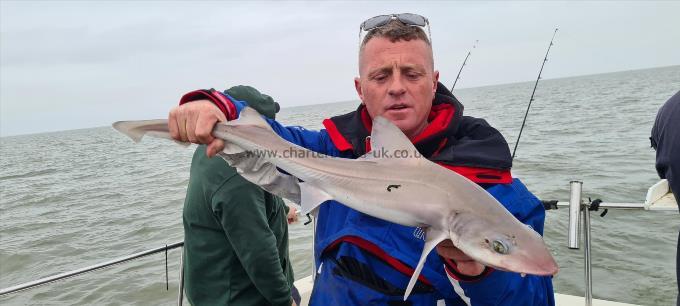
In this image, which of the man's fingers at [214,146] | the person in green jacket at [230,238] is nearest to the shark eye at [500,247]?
the man's fingers at [214,146]

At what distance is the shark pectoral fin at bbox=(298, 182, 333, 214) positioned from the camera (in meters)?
2.15

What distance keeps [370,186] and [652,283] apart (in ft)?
23.2

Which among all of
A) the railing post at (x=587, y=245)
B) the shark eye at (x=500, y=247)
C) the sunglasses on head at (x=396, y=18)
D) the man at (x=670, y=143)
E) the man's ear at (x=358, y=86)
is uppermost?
the sunglasses on head at (x=396, y=18)

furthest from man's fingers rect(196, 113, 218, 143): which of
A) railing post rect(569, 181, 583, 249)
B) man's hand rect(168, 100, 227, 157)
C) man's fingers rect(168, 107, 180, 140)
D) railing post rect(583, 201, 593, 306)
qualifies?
railing post rect(583, 201, 593, 306)

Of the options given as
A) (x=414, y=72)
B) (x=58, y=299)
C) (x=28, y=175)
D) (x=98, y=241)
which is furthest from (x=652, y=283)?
(x=28, y=175)

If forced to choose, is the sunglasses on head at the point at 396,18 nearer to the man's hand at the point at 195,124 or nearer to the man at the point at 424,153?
the man at the point at 424,153

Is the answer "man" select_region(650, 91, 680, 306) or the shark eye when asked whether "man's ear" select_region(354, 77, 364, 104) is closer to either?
the shark eye

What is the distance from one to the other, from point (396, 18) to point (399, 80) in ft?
1.71

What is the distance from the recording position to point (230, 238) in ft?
9.91

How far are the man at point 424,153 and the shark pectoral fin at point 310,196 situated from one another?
0.76 feet

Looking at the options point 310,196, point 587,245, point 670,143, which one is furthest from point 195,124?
point 587,245

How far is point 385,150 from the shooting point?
212cm

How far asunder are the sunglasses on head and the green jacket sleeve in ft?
4.18

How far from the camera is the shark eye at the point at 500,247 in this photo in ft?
5.55
